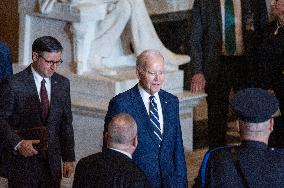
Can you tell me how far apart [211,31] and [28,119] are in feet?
7.93

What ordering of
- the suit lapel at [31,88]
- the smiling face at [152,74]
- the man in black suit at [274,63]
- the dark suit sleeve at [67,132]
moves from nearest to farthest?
the smiling face at [152,74]
the suit lapel at [31,88]
the dark suit sleeve at [67,132]
the man in black suit at [274,63]

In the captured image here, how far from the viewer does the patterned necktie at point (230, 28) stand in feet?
27.6

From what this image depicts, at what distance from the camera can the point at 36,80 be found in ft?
21.7

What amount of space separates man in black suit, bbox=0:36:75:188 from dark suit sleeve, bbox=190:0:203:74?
205cm

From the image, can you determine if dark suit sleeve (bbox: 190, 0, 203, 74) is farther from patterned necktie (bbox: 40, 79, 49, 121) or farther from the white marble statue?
patterned necktie (bbox: 40, 79, 49, 121)

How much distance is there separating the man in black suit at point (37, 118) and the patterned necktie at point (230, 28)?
223 cm

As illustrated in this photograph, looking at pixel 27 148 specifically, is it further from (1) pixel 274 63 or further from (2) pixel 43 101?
(1) pixel 274 63

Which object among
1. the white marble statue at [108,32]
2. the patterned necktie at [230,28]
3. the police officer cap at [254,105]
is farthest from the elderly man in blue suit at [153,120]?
the white marble statue at [108,32]

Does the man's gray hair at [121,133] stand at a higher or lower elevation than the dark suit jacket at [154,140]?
higher

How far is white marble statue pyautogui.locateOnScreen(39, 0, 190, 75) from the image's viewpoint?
8992 millimetres

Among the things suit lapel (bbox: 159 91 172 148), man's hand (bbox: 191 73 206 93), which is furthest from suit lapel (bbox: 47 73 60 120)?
man's hand (bbox: 191 73 206 93)

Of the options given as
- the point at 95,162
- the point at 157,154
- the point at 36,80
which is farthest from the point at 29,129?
the point at 95,162

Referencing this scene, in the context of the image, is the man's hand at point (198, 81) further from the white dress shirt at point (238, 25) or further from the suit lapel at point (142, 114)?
the suit lapel at point (142, 114)

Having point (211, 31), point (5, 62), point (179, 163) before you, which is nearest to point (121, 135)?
point (179, 163)
